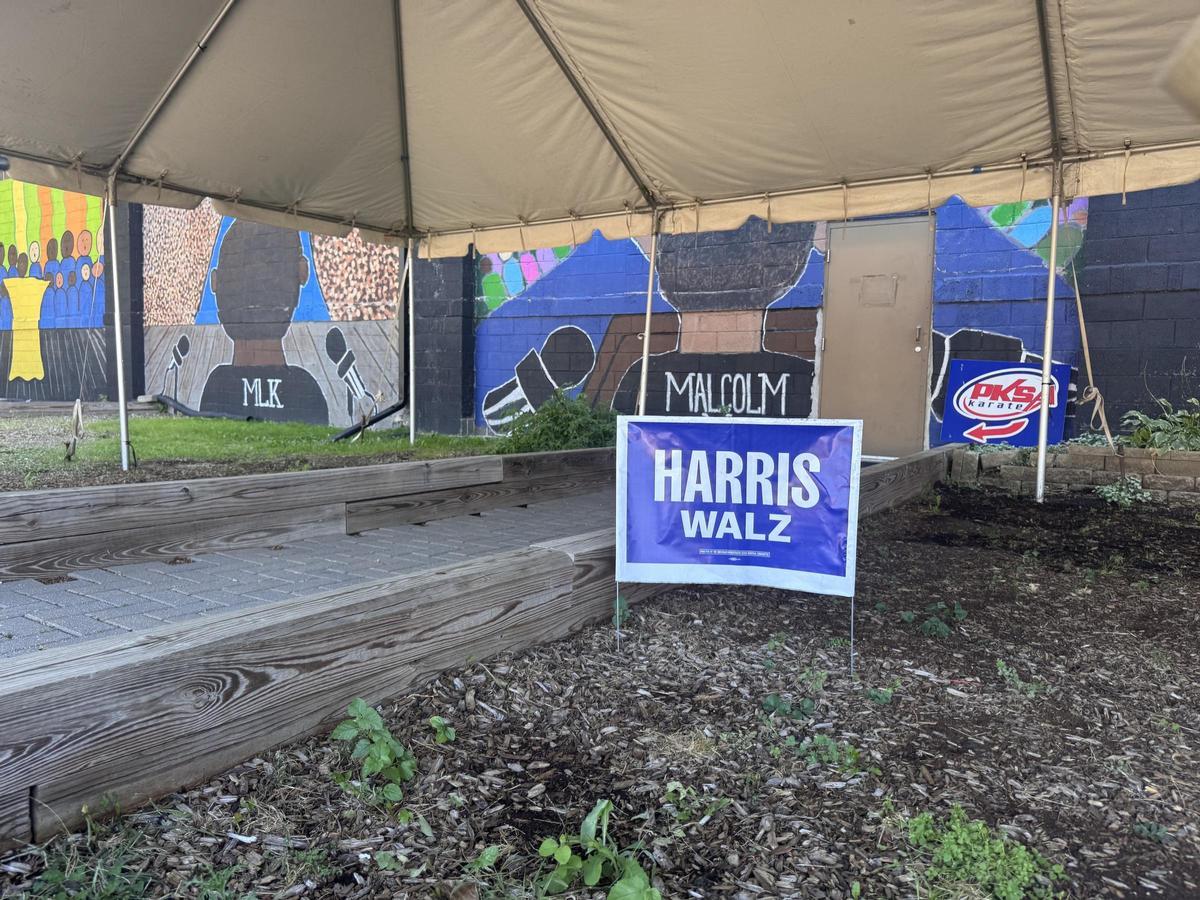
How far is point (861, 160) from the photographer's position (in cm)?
550

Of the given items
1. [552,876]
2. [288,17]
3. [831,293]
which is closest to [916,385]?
[831,293]

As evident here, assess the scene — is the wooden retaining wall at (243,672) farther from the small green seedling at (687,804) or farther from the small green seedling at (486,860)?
the small green seedling at (687,804)

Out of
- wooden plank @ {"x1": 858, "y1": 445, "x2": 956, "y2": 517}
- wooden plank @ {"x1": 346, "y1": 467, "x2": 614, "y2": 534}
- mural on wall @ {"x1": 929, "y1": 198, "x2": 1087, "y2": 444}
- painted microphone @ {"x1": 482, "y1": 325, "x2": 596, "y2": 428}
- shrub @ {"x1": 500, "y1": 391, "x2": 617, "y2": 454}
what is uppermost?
mural on wall @ {"x1": 929, "y1": 198, "x2": 1087, "y2": 444}

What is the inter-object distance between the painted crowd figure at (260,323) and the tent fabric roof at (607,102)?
8.93m

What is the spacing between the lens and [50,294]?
70.3 ft

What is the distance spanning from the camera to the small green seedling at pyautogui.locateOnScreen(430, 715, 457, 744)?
2.40 metres

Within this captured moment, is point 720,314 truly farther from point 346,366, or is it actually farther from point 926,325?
point 346,366

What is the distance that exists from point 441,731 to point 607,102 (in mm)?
4776

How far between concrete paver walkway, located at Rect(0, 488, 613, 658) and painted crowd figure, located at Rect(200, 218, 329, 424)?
10.4 meters

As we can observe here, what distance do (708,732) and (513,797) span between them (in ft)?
2.23

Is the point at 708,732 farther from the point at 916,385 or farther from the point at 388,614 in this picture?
the point at 916,385

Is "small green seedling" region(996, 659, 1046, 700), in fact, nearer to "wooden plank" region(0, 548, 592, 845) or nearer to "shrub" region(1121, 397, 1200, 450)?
"wooden plank" region(0, 548, 592, 845)

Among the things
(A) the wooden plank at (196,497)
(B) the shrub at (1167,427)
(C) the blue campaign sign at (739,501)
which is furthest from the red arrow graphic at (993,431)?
(C) the blue campaign sign at (739,501)

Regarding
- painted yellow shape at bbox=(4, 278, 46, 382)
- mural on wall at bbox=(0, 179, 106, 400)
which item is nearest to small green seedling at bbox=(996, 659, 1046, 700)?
mural on wall at bbox=(0, 179, 106, 400)
